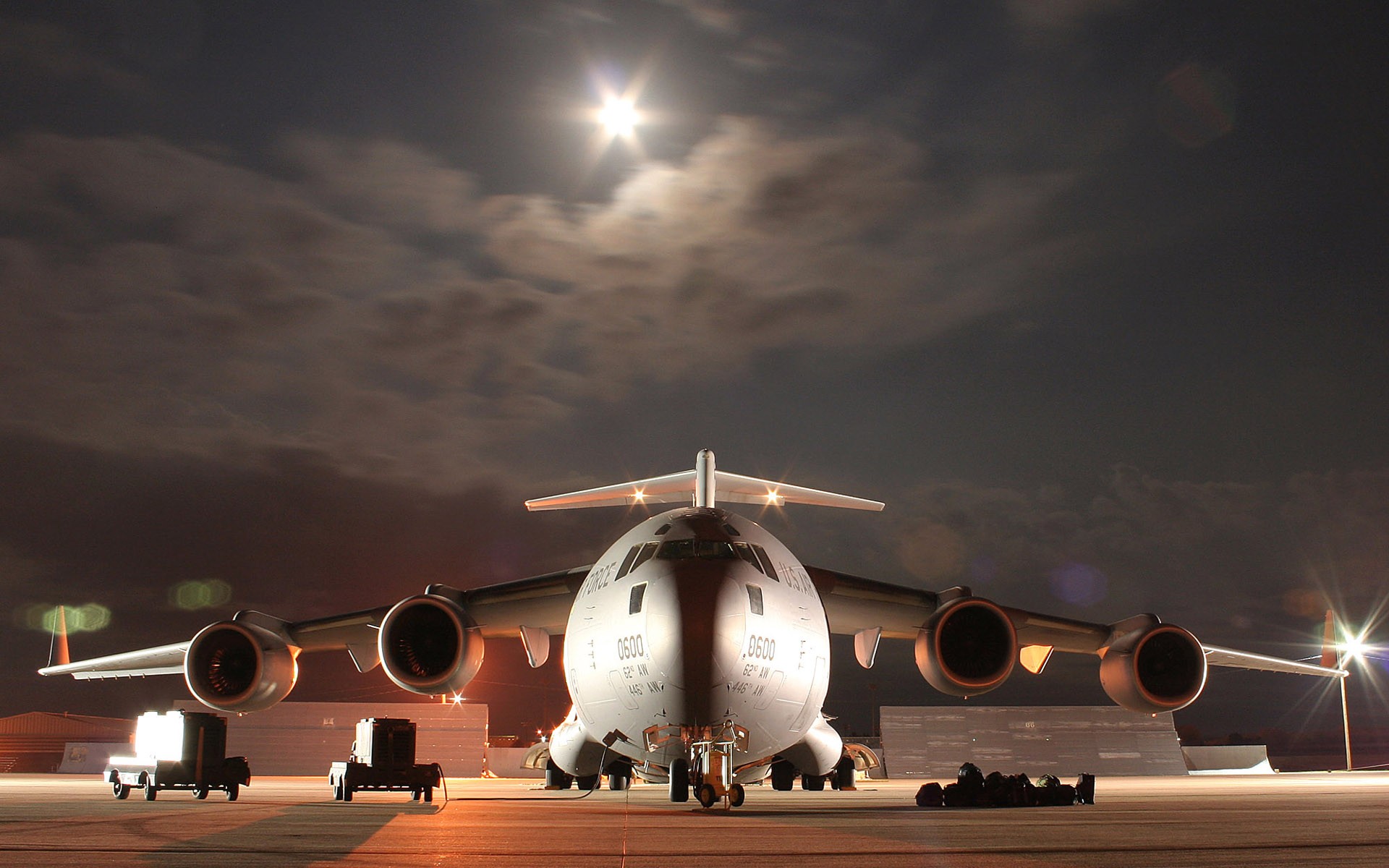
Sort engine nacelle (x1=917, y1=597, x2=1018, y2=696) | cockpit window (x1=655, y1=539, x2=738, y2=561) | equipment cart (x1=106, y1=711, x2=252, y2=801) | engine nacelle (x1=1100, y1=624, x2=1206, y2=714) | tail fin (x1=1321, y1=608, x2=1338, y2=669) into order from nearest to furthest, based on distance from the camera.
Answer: cockpit window (x1=655, y1=539, x2=738, y2=561) < engine nacelle (x1=917, y1=597, x2=1018, y2=696) < equipment cart (x1=106, y1=711, x2=252, y2=801) < engine nacelle (x1=1100, y1=624, x2=1206, y2=714) < tail fin (x1=1321, y1=608, x2=1338, y2=669)

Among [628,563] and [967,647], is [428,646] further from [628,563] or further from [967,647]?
[967,647]

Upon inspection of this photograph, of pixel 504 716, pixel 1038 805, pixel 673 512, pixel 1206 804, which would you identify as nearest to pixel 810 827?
pixel 673 512

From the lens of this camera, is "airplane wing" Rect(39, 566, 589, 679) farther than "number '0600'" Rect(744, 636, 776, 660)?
Yes

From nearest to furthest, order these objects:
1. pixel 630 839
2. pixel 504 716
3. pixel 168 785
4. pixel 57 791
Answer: pixel 630 839 → pixel 168 785 → pixel 57 791 → pixel 504 716

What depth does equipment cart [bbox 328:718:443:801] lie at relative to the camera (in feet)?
46.1

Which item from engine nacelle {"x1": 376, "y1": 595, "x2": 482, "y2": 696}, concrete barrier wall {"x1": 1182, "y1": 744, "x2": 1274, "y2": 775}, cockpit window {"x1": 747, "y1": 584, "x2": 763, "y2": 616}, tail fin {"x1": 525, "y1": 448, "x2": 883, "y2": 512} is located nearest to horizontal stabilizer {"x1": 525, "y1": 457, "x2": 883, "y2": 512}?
tail fin {"x1": 525, "y1": 448, "x2": 883, "y2": 512}

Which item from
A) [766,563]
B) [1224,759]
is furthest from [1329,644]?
[766,563]

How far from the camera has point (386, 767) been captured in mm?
14383

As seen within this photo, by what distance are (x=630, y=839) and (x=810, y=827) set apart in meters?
1.96

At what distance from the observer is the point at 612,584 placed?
40.3 feet

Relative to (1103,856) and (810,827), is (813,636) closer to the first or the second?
(810,827)

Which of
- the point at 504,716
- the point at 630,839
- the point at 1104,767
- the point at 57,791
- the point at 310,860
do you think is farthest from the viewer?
the point at 504,716

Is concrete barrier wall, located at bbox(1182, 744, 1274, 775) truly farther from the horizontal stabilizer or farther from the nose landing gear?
the nose landing gear

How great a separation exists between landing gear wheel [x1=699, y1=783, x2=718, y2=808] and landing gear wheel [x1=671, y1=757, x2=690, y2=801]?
25.3 inches
